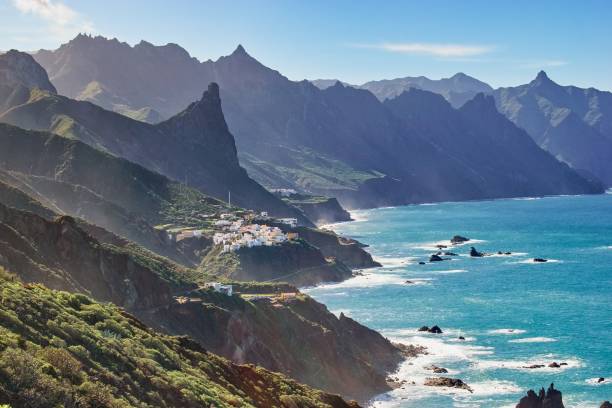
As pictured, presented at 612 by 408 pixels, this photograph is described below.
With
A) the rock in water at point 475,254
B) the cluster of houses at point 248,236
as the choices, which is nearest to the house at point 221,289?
the cluster of houses at point 248,236

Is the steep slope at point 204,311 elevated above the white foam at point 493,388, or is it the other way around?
the steep slope at point 204,311

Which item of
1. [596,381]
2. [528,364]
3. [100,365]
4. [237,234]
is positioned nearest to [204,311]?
[528,364]

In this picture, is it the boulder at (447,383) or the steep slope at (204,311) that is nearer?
the steep slope at (204,311)

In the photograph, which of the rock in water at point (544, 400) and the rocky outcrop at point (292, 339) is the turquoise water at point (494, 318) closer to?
the rock in water at point (544, 400)

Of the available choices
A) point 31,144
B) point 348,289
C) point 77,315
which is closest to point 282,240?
point 348,289

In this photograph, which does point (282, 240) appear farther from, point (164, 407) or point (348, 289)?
point (164, 407)

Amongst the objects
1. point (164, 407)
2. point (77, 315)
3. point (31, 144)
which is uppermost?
point (31, 144)
